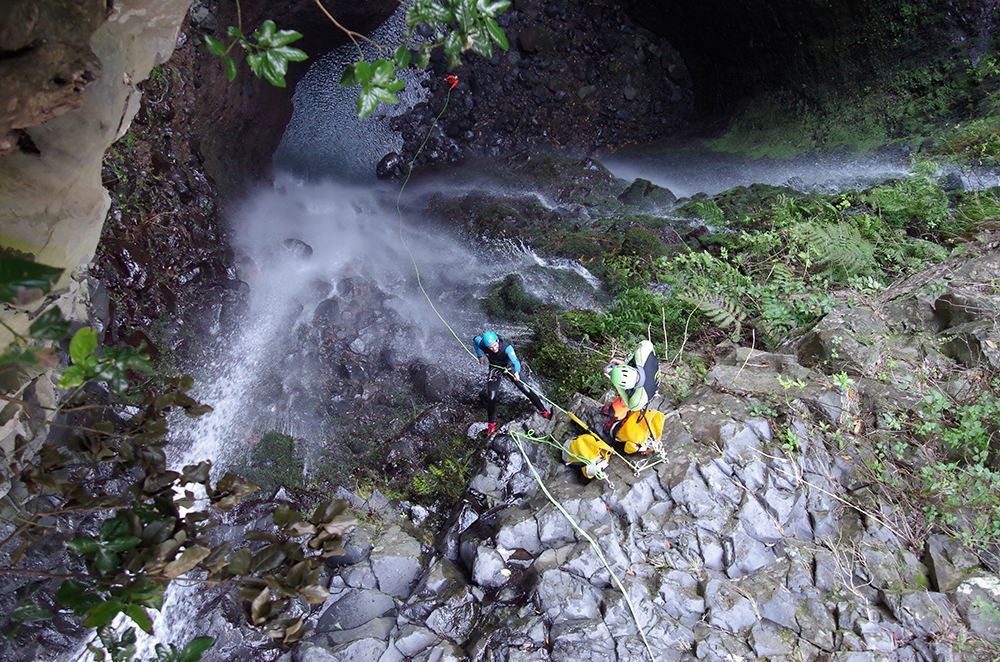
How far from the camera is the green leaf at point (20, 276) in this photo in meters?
1.57

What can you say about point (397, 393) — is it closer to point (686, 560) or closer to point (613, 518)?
point (613, 518)

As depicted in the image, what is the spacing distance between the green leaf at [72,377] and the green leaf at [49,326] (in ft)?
0.35

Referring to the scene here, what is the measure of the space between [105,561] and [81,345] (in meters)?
0.78

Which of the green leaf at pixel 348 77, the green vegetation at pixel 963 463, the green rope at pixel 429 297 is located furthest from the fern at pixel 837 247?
the green leaf at pixel 348 77

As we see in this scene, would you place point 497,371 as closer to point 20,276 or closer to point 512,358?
point 512,358

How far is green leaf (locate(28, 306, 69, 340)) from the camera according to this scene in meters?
1.78

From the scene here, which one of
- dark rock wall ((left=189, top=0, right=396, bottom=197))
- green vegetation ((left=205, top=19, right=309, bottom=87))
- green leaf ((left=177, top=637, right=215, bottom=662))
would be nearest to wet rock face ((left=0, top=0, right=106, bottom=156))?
green vegetation ((left=205, top=19, right=309, bottom=87))

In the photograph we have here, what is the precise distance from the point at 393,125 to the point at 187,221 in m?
4.28

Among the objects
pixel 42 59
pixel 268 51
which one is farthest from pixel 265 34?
pixel 42 59

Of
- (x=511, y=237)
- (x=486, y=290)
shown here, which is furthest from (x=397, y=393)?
(x=511, y=237)

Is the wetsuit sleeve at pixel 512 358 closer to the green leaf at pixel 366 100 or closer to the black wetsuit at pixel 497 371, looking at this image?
the black wetsuit at pixel 497 371

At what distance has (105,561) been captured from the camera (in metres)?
2.11

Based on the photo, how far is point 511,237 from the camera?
8008 millimetres

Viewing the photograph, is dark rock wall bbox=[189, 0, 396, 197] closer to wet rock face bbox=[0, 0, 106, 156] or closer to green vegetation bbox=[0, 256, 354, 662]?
wet rock face bbox=[0, 0, 106, 156]
